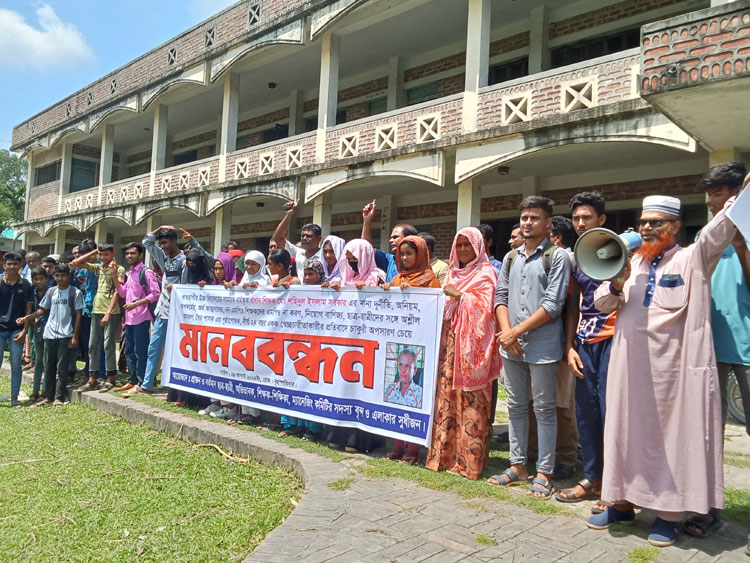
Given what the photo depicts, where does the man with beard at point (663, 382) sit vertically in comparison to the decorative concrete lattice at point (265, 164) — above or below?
below

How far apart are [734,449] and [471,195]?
16.3ft

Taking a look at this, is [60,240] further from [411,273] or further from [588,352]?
[588,352]

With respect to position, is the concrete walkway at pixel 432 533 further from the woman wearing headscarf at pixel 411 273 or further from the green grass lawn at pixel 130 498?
the woman wearing headscarf at pixel 411 273

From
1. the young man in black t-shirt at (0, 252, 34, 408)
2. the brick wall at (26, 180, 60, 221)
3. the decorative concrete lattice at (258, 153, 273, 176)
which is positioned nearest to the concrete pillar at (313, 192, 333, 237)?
the decorative concrete lattice at (258, 153, 273, 176)

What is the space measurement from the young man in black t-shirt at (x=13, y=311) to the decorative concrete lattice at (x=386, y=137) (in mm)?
5563

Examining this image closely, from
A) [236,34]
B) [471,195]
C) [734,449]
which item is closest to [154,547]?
[734,449]

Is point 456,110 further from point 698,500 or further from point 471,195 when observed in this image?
point 698,500

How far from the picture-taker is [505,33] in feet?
33.7

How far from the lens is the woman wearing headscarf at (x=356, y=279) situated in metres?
4.32

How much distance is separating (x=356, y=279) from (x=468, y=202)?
4485mm

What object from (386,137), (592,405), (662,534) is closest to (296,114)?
(386,137)

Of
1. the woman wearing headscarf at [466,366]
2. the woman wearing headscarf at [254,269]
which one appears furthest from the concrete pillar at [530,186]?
the woman wearing headscarf at [466,366]

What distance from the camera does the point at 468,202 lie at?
8562 millimetres

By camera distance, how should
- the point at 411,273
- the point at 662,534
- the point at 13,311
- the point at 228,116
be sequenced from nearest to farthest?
the point at 662,534 < the point at 411,273 < the point at 13,311 < the point at 228,116
